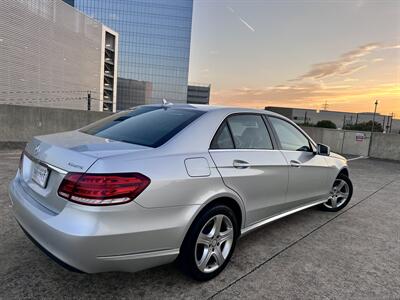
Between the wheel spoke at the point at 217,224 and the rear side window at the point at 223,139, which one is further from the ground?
the rear side window at the point at 223,139

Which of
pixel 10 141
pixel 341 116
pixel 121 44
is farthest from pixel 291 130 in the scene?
pixel 341 116

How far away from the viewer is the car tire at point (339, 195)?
190 inches

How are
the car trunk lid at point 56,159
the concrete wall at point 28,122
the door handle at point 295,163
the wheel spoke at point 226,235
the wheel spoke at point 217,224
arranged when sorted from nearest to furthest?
the car trunk lid at point 56,159 → the wheel spoke at point 217,224 → the wheel spoke at point 226,235 → the door handle at point 295,163 → the concrete wall at point 28,122

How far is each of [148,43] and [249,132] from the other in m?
89.2

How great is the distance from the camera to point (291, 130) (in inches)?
154

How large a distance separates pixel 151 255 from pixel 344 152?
1491 cm

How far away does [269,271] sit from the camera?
2883mm

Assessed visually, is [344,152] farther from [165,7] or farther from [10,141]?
[165,7]

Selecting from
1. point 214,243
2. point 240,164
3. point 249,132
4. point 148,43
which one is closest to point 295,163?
point 249,132

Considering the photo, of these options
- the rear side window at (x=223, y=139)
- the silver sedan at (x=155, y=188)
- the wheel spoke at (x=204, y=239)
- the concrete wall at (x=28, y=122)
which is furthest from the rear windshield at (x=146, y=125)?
the concrete wall at (x=28, y=122)

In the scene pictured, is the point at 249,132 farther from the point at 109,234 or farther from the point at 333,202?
the point at 333,202

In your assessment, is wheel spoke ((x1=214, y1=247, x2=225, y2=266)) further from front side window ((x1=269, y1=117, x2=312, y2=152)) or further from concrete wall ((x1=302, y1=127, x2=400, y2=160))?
concrete wall ((x1=302, y1=127, x2=400, y2=160))

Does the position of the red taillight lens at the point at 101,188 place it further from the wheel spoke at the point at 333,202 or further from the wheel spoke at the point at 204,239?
the wheel spoke at the point at 333,202

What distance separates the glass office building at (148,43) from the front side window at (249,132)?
290 feet
